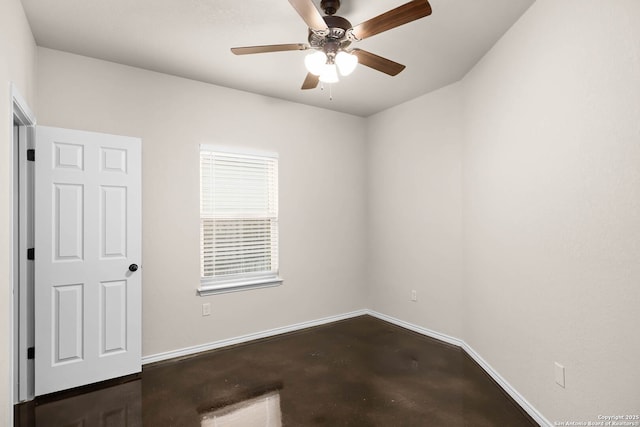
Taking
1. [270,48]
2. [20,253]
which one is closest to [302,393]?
[20,253]

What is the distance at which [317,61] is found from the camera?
6.82ft

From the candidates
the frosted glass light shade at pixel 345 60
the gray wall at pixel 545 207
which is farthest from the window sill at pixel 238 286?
the frosted glass light shade at pixel 345 60

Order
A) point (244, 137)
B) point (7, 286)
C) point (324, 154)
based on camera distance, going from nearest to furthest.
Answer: point (7, 286) → point (244, 137) → point (324, 154)

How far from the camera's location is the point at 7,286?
1879mm

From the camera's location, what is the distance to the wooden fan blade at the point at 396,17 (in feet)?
5.41

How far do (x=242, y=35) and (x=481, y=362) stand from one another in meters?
3.39

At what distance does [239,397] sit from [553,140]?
2785mm

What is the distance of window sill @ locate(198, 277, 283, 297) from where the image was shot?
11.2 ft

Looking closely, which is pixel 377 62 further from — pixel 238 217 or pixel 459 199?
pixel 238 217

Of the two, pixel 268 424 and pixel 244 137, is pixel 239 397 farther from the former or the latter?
pixel 244 137

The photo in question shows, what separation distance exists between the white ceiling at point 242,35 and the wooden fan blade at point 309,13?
456mm

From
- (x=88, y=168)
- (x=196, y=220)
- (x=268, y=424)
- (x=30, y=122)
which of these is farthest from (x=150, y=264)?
(x=268, y=424)

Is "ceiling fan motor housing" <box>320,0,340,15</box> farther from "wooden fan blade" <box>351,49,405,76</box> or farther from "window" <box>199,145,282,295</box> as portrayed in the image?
"window" <box>199,145,282,295</box>

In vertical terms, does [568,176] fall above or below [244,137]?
below
